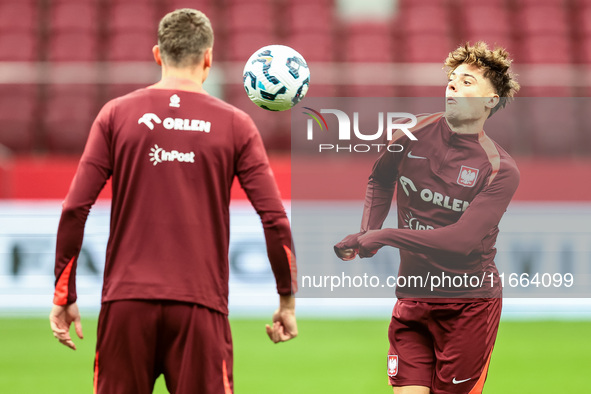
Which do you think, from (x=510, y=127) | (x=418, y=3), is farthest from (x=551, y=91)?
(x=418, y=3)

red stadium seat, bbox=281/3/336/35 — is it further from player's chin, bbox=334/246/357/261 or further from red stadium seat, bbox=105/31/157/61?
player's chin, bbox=334/246/357/261

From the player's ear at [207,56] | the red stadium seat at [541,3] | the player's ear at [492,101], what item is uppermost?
the red stadium seat at [541,3]

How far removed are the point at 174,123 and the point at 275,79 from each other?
47.6 inches

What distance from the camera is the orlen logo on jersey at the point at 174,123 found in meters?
2.95

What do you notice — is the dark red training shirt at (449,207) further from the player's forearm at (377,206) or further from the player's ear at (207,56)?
the player's ear at (207,56)

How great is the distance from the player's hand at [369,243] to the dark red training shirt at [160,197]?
2.51ft

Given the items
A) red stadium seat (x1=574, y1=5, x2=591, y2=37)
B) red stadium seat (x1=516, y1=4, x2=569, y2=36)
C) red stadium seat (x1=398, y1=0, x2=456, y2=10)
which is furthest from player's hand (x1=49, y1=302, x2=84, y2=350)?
red stadium seat (x1=574, y1=5, x2=591, y2=37)

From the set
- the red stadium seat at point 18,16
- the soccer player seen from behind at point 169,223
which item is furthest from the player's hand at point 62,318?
the red stadium seat at point 18,16

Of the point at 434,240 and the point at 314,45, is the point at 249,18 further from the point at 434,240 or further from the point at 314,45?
the point at 434,240

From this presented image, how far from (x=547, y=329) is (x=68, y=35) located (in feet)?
23.4

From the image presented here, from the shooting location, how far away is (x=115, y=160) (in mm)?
2969

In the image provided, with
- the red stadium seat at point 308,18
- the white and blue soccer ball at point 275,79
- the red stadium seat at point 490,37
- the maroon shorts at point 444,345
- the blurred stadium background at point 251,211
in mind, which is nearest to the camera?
the maroon shorts at point 444,345

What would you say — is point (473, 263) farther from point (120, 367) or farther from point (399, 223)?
point (120, 367)

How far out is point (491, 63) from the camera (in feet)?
11.9
